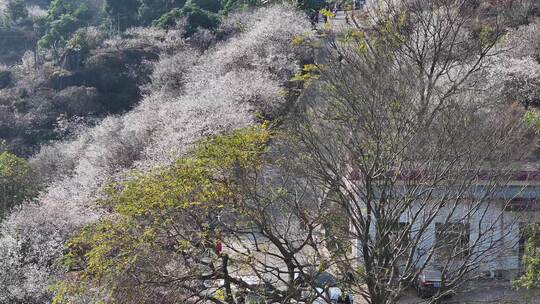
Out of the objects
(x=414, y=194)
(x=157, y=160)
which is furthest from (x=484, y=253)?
(x=157, y=160)

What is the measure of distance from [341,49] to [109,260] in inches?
227

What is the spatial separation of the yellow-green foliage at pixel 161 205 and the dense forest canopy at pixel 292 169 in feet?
0.09

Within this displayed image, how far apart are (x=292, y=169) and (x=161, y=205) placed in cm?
225

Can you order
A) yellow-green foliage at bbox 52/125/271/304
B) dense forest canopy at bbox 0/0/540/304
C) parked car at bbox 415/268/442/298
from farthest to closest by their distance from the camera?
parked car at bbox 415/268/442/298 → dense forest canopy at bbox 0/0/540/304 → yellow-green foliage at bbox 52/125/271/304

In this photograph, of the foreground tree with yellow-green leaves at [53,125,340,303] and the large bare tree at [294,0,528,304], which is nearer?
the foreground tree with yellow-green leaves at [53,125,340,303]

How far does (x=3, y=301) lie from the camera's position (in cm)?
1064

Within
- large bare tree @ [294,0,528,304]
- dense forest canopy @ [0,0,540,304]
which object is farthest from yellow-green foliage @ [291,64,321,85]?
large bare tree @ [294,0,528,304]

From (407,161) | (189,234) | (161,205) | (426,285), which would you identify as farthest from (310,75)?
(161,205)

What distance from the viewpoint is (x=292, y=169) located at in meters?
8.35

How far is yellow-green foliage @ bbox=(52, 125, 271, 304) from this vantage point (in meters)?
6.86

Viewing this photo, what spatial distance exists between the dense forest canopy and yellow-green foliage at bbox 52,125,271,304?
3 cm

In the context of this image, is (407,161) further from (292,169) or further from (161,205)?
(161,205)

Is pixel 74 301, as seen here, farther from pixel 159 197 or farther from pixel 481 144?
pixel 481 144

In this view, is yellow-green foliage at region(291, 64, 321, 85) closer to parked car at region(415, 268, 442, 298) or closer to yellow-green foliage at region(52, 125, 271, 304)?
yellow-green foliage at region(52, 125, 271, 304)
